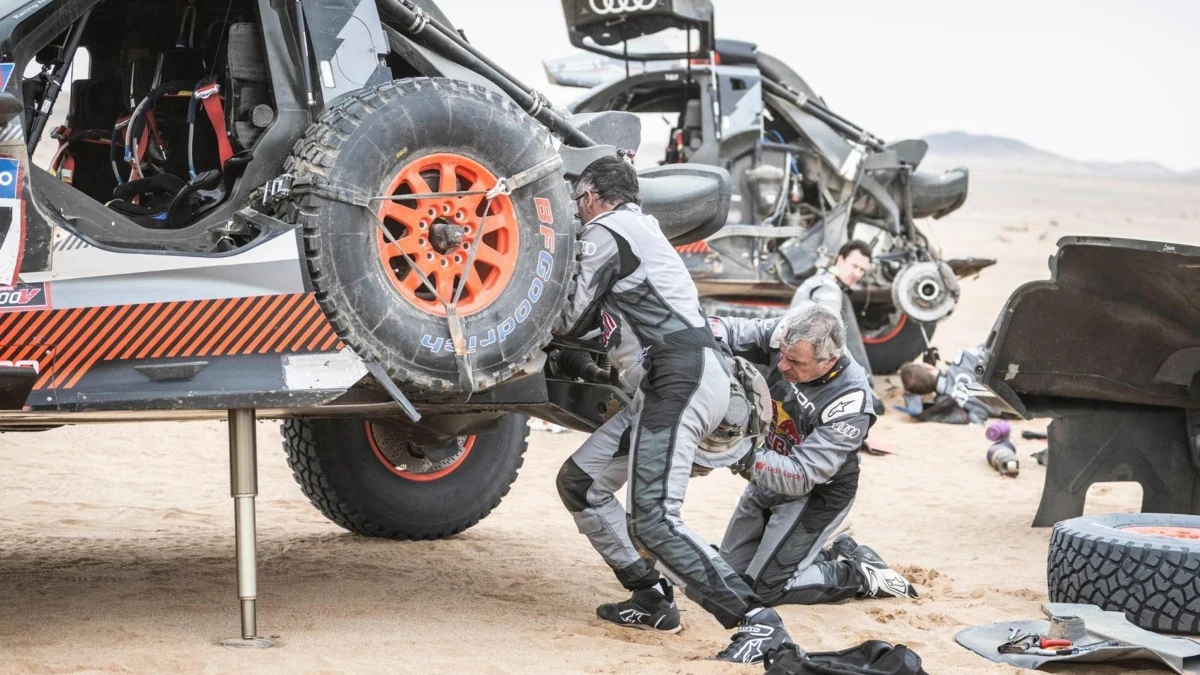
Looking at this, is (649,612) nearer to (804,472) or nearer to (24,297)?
(804,472)

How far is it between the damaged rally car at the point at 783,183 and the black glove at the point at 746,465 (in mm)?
6438

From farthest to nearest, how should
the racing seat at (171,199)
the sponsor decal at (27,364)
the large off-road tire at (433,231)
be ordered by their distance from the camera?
the racing seat at (171,199) < the large off-road tire at (433,231) < the sponsor decal at (27,364)

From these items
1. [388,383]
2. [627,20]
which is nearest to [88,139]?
[388,383]

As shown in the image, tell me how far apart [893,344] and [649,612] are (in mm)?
8862

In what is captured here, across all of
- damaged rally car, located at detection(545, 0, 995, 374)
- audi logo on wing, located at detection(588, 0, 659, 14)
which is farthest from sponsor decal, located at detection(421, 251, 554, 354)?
damaged rally car, located at detection(545, 0, 995, 374)

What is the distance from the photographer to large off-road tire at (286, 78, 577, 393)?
477cm

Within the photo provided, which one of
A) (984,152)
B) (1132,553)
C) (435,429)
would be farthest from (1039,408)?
(984,152)

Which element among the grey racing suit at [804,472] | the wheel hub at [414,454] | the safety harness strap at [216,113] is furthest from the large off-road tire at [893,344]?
the safety harness strap at [216,113]

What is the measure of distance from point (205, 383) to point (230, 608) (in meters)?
1.31

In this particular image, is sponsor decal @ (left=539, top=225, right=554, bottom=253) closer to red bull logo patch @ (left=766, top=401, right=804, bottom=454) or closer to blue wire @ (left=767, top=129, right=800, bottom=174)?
red bull logo patch @ (left=766, top=401, right=804, bottom=454)

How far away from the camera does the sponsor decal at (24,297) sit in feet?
14.4

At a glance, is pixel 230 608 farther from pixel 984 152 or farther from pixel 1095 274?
pixel 984 152

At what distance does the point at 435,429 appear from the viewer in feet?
19.9

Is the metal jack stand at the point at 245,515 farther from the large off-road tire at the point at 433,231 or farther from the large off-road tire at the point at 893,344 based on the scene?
the large off-road tire at the point at 893,344
